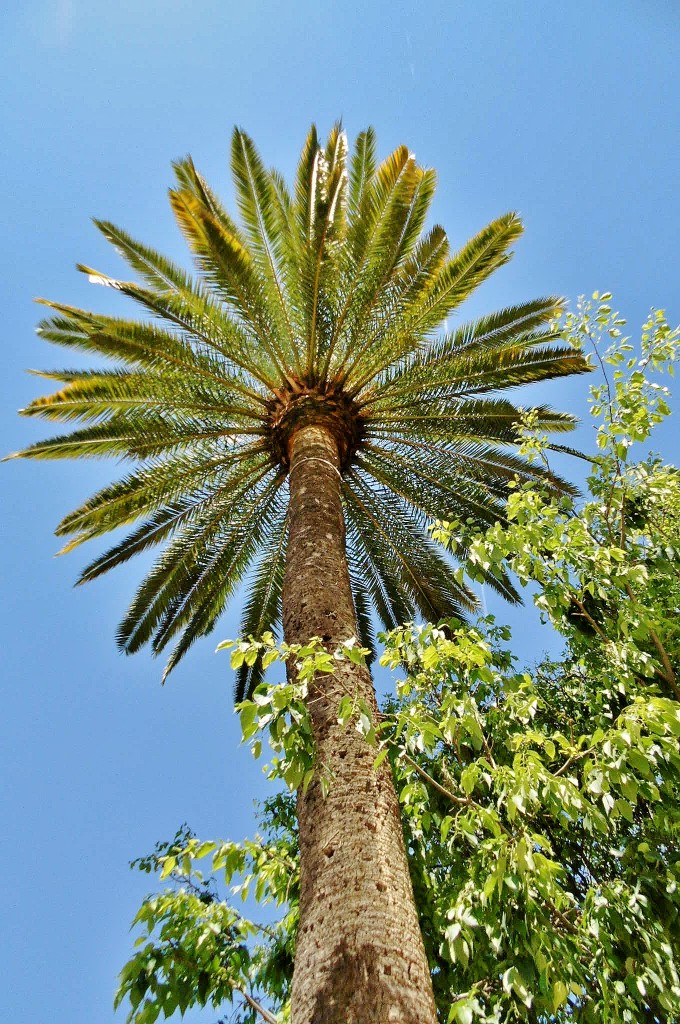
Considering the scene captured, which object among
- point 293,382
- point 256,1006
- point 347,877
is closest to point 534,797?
point 347,877

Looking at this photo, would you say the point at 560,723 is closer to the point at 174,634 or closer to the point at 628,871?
the point at 628,871

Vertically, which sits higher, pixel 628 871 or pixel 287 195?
pixel 287 195

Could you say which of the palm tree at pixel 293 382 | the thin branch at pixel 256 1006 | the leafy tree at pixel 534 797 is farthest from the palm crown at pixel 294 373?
the thin branch at pixel 256 1006

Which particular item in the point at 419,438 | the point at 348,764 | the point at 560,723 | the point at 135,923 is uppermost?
→ the point at 419,438

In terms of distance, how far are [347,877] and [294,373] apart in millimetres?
6350

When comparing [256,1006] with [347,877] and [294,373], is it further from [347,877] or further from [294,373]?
[294,373]

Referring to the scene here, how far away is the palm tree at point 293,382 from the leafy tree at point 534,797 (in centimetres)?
285

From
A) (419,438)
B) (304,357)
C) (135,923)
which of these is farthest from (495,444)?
(135,923)

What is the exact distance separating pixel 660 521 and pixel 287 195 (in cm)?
671

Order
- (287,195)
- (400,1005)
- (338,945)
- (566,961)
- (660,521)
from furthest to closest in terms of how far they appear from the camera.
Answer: (287,195), (660,521), (566,961), (338,945), (400,1005)

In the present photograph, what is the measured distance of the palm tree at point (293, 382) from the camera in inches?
322

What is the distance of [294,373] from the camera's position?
854cm

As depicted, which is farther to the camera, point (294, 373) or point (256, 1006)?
point (294, 373)

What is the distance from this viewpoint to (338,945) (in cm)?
289
